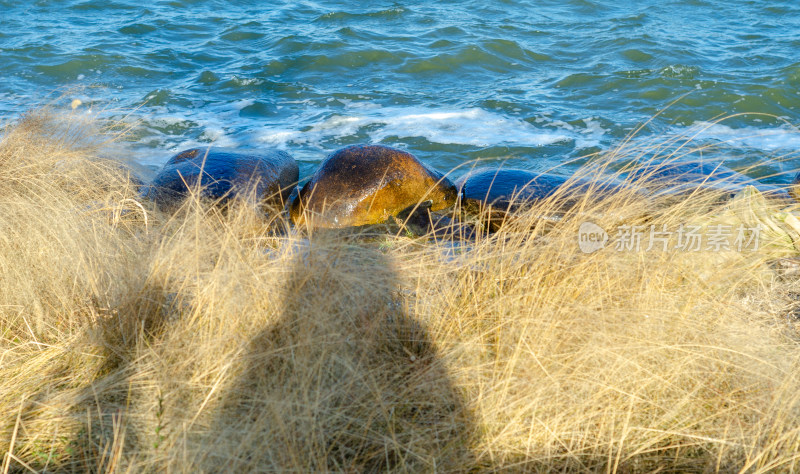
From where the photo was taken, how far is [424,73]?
9875mm

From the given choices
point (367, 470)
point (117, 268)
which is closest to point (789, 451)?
point (367, 470)

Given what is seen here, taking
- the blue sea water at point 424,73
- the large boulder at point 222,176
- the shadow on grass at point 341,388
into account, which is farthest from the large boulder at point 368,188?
the shadow on grass at point 341,388

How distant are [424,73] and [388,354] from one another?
7959 mm

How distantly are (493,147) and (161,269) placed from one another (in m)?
5.34

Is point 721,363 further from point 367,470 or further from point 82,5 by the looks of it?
point 82,5

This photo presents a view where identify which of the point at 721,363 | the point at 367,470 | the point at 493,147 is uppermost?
the point at 721,363

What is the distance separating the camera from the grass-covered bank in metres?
2.20

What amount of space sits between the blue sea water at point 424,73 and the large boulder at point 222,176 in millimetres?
1288

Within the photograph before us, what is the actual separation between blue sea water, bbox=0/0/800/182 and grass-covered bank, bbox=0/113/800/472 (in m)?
4.16

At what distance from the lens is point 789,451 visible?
214cm

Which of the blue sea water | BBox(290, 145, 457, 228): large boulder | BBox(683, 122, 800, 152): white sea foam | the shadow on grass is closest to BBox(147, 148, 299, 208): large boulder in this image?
A: BBox(290, 145, 457, 228): large boulder

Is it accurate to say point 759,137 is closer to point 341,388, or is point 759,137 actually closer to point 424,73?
point 424,73

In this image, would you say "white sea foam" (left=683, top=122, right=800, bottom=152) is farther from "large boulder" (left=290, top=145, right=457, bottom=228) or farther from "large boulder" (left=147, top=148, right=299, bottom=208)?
"large boulder" (left=147, top=148, right=299, bottom=208)

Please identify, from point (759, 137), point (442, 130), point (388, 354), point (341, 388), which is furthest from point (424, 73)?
point (341, 388)
